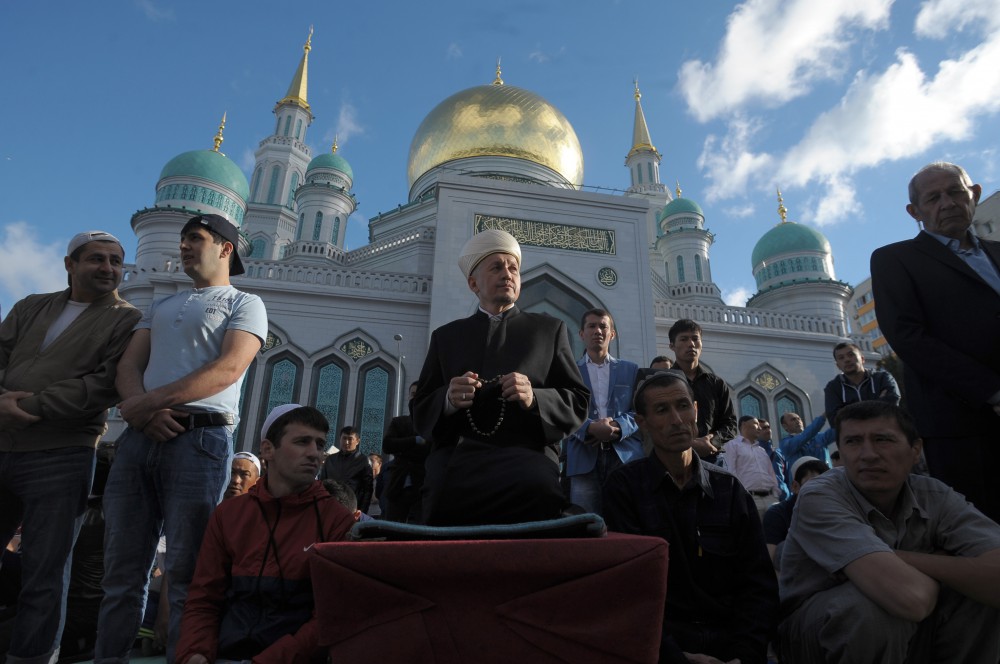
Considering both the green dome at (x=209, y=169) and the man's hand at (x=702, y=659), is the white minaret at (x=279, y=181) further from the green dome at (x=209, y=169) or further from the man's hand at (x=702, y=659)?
the man's hand at (x=702, y=659)

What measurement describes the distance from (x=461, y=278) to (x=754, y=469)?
882 cm

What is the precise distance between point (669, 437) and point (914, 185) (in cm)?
172

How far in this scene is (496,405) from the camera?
1896mm

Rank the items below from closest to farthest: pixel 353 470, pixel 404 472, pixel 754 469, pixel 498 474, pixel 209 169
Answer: pixel 498 474 < pixel 404 472 < pixel 754 469 < pixel 353 470 < pixel 209 169

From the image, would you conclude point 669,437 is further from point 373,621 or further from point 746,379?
point 746,379

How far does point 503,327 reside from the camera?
2100 mm

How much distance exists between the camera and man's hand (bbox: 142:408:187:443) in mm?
2294

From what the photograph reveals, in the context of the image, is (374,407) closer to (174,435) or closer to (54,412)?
(54,412)

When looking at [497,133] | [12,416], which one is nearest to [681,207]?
[497,133]

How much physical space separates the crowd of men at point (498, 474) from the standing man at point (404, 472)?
5.31 feet

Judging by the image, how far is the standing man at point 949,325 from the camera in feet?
7.57

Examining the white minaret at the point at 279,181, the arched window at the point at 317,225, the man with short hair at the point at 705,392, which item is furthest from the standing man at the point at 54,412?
the white minaret at the point at 279,181

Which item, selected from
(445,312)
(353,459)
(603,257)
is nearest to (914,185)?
(353,459)

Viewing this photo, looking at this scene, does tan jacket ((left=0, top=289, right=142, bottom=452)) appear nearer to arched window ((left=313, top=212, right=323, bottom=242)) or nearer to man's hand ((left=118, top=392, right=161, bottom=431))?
man's hand ((left=118, top=392, right=161, bottom=431))
